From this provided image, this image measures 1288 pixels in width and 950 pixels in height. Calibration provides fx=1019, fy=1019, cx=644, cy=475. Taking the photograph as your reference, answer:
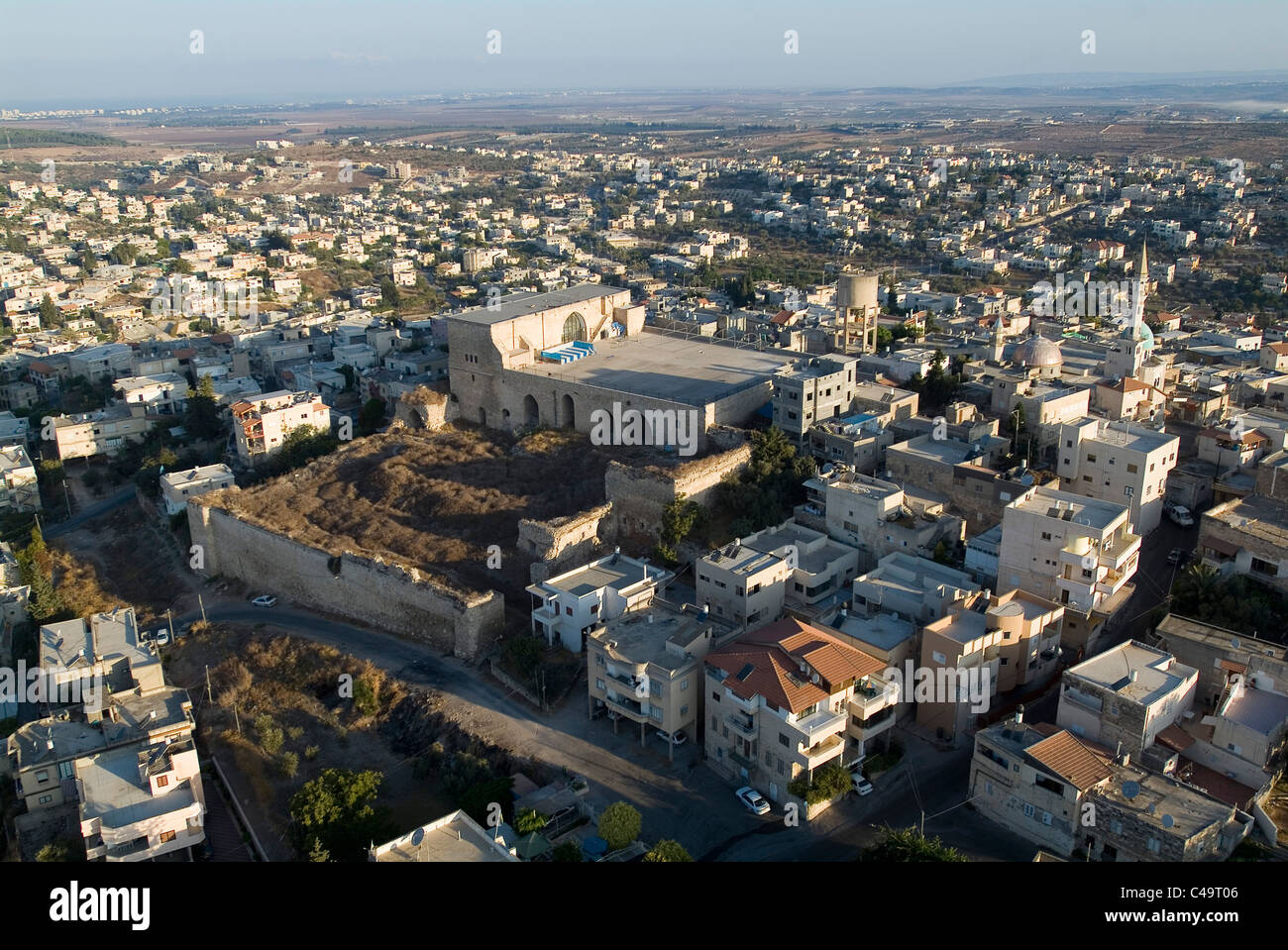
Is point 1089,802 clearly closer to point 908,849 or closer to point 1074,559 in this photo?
point 908,849

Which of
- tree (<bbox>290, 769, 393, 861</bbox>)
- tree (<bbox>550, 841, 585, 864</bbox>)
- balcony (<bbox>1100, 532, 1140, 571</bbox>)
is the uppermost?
balcony (<bbox>1100, 532, 1140, 571</bbox>)

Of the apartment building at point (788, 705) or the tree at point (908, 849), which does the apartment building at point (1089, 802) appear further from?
the apartment building at point (788, 705)

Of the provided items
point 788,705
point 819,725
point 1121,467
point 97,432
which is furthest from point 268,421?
point 1121,467

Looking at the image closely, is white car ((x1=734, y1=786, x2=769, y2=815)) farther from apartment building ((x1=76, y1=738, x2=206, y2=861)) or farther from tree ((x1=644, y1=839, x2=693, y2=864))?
apartment building ((x1=76, y1=738, x2=206, y2=861))

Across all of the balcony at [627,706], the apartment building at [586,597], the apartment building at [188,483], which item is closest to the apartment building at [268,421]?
the apartment building at [188,483]

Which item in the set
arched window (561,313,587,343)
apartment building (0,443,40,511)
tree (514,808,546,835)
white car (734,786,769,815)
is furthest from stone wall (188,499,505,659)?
arched window (561,313,587,343)

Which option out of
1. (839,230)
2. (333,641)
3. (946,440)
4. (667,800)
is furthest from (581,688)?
(839,230)
